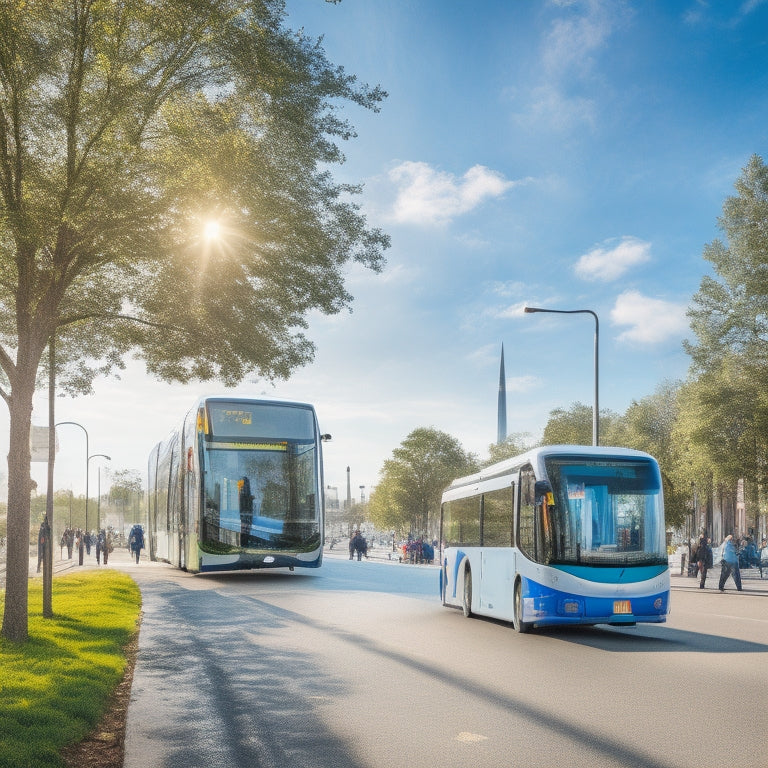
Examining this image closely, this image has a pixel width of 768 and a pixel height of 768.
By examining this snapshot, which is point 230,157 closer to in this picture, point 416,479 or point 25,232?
point 25,232

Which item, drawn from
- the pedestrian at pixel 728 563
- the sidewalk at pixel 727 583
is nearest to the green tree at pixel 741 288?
the sidewalk at pixel 727 583

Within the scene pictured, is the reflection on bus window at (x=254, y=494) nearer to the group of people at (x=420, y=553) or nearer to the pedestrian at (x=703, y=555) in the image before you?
the pedestrian at (x=703, y=555)

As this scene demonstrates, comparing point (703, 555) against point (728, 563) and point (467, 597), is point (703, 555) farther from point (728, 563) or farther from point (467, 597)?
point (467, 597)

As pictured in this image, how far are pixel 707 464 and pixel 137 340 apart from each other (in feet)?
103

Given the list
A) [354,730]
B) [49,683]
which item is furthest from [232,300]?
[354,730]

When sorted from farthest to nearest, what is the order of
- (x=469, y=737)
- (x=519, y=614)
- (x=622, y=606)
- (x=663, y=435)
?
(x=663, y=435) < (x=519, y=614) < (x=622, y=606) < (x=469, y=737)

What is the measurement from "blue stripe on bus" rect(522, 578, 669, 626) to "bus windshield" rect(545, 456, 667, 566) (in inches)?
19.7

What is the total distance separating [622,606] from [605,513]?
1.37m

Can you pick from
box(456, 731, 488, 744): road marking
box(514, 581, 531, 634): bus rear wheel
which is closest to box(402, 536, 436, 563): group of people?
box(514, 581, 531, 634): bus rear wheel

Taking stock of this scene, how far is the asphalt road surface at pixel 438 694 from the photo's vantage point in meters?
7.01

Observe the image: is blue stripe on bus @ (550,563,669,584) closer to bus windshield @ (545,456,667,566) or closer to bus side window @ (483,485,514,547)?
bus windshield @ (545,456,667,566)

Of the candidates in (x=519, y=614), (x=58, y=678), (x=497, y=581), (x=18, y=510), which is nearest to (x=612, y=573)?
(x=519, y=614)

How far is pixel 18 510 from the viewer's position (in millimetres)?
12695

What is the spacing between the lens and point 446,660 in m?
12.1
